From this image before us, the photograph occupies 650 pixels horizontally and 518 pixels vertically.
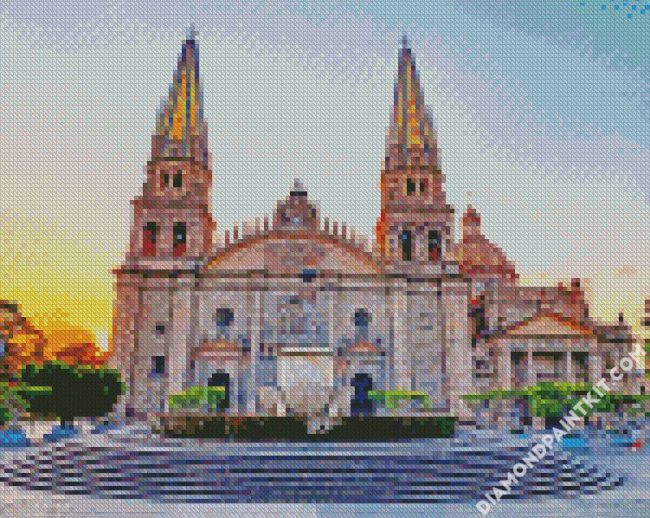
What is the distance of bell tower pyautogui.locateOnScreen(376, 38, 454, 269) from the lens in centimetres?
3875

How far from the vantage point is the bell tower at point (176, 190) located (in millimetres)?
38469

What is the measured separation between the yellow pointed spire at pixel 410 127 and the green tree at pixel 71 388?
1719 centimetres

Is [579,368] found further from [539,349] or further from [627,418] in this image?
[627,418]


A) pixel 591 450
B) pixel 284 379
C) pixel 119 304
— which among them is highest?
pixel 119 304

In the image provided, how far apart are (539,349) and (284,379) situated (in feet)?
61.7

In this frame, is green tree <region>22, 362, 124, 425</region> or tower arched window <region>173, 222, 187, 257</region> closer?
green tree <region>22, 362, 124, 425</region>

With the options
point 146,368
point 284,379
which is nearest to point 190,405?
point 146,368

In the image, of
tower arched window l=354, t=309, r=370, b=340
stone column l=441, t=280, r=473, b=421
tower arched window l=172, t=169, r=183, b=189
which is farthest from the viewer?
tower arched window l=172, t=169, r=183, b=189

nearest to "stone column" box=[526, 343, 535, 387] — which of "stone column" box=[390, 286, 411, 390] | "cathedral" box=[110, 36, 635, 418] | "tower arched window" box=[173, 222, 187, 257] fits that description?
"cathedral" box=[110, 36, 635, 418]

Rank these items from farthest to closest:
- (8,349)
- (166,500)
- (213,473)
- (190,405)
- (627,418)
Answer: (8,349) → (190,405) → (627,418) → (213,473) → (166,500)

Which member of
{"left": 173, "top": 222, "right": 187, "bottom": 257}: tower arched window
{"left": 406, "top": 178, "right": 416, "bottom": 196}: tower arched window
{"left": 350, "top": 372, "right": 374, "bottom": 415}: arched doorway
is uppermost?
{"left": 406, "top": 178, "right": 416, "bottom": 196}: tower arched window

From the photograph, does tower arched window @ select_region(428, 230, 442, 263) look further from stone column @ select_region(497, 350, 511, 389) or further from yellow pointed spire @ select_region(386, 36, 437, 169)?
stone column @ select_region(497, 350, 511, 389)

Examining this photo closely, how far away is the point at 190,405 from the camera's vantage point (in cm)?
3159

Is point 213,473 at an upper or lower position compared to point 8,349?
lower
